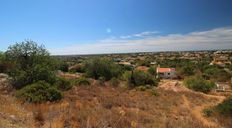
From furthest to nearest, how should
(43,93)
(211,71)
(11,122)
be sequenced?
(211,71) → (43,93) → (11,122)

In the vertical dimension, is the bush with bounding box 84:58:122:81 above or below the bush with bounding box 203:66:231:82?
above

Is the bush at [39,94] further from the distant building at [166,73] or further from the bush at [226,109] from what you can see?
the distant building at [166,73]

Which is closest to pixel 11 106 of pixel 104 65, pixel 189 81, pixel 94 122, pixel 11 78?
pixel 94 122

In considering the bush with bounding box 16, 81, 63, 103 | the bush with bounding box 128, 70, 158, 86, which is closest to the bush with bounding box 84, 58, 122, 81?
the bush with bounding box 128, 70, 158, 86

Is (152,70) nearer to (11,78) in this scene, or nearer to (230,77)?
(230,77)

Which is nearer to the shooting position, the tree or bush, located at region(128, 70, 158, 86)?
the tree

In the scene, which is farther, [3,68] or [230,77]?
[230,77]

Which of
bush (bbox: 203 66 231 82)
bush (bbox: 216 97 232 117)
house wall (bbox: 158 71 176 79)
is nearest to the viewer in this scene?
bush (bbox: 216 97 232 117)

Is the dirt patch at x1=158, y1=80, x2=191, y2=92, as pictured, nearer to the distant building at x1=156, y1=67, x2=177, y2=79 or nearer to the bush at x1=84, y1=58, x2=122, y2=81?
the bush at x1=84, y1=58, x2=122, y2=81

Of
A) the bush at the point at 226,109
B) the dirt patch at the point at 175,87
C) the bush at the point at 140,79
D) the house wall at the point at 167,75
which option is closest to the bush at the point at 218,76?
the house wall at the point at 167,75
